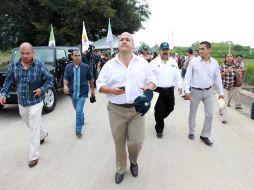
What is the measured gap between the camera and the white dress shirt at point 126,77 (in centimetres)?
441

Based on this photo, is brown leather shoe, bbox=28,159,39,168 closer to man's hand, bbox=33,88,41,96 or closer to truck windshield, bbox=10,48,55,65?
man's hand, bbox=33,88,41,96

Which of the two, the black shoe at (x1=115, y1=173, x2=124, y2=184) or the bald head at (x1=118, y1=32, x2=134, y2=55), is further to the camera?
the black shoe at (x1=115, y1=173, x2=124, y2=184)

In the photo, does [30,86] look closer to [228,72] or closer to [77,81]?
[77,81]

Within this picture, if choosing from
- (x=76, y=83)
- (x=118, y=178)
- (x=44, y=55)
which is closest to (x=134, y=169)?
(x=118, y=178)

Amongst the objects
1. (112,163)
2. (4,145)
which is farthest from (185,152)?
(4,145)

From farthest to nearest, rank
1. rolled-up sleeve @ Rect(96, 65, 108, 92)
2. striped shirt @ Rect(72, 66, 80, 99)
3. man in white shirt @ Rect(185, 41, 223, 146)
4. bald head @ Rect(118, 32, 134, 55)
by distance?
striped shirt @ Rect(72, 66, 80, 99)
man in white shirt @ Rect(185, 41, 223, 146)
rolled-up sleeve @ Rect(96, 65, 108, 92)
bald head @ Rect(118, 32, 134, 55)

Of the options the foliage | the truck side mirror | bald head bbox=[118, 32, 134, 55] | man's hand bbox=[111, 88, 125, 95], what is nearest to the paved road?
man's hand bbox=[111, 88, 125, 95]

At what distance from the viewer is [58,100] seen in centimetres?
1175

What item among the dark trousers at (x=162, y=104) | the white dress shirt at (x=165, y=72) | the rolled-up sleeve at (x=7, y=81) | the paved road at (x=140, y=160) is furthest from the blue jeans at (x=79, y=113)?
the rolled-up sleeve at (x=7, y=81)

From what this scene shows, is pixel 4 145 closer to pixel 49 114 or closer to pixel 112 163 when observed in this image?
pixel 112 163

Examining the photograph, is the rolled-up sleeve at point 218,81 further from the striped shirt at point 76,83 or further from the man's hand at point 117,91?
the man's hand at point 117,91

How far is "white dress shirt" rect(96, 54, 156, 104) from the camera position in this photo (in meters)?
4.41

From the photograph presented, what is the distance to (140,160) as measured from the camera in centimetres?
562

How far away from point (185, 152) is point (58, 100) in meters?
6.61
